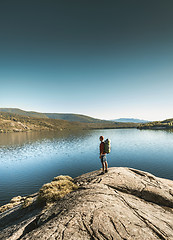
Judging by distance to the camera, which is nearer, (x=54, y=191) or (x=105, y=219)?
(x=105, y=219)

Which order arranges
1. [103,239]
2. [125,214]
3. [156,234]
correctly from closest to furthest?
[103,239], [156,234], [125,214]

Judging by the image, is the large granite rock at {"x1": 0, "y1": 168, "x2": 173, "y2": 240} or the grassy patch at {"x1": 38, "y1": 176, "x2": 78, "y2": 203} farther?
the grassy patch at {"x1": 38, "y1": 176, "x2": 78, "y2": 203}

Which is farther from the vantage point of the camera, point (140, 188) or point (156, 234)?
A: point (140, 188)

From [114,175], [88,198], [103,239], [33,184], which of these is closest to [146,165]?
[114,175]

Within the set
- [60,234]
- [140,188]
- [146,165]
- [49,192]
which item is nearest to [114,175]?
[140,188]

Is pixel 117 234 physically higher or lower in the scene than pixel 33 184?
higher

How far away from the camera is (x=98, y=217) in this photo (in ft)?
22.7

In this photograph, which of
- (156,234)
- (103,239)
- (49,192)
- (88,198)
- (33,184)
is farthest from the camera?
(33,184)

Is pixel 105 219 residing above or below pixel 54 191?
above

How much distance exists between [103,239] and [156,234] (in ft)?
8.79

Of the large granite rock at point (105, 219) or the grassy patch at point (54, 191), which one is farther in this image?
the grassy patch at point (54, 191)

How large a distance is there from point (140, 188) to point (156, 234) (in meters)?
5.58

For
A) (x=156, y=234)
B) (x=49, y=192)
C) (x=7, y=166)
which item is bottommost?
(x=7, y=166)

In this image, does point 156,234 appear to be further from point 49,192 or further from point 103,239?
point 49,192
